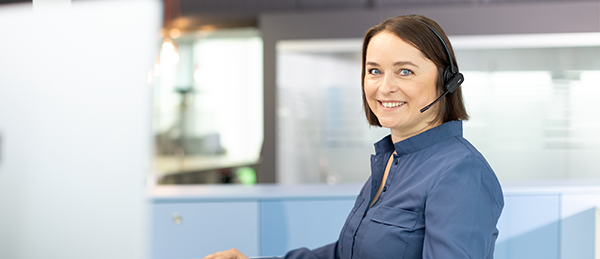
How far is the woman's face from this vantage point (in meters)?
1.12

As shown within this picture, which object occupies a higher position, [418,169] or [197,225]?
[418,169]

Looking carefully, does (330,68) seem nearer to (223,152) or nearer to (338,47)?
(338,47)

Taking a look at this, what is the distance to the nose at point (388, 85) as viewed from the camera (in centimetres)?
116

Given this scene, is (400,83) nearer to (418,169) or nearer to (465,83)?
(418,169)

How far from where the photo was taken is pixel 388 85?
116cm

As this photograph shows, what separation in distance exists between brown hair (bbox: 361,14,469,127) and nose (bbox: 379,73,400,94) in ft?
0.33

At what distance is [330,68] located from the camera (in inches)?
167

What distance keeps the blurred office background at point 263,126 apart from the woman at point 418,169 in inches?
23.1

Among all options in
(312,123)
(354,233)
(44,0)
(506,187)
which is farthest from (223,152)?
(44,0)

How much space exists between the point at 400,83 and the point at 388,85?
31mm

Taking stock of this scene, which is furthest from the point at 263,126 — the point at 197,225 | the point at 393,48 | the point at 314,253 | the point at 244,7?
the point at 393,48

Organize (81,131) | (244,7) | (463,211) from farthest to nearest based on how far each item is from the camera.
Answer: (244,7) < (463,211) < (81,131)

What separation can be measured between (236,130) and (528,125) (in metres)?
3.42

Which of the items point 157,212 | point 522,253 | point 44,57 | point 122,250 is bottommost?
point 522,253
